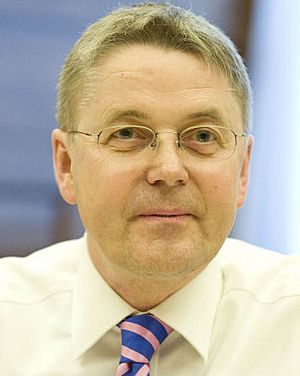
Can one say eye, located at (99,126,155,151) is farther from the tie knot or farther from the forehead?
the tie knot

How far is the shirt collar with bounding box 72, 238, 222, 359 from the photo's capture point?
72.0 inches

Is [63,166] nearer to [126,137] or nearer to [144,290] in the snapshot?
[126,137]

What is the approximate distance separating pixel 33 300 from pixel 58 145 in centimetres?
39

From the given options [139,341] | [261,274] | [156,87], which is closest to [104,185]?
[156,87]

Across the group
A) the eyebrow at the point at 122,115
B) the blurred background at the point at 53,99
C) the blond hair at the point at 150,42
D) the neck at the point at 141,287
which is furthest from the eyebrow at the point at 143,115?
the blurred background at the point at 53,99

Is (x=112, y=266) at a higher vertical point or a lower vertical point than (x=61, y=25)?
lower

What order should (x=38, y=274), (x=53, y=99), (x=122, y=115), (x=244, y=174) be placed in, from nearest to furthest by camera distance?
(x=122, y=115), (x=244, y=174), (x=38, y=274), (x=53, y=99)

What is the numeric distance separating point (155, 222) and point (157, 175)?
10 centimetres

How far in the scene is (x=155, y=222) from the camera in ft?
5.67

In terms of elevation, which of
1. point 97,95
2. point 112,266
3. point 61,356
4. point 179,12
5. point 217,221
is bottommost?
point 61,356

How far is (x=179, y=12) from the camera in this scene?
77.7 inches

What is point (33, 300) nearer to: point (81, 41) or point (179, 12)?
point (81, 41)

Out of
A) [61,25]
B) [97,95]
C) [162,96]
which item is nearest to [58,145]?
[97,95]

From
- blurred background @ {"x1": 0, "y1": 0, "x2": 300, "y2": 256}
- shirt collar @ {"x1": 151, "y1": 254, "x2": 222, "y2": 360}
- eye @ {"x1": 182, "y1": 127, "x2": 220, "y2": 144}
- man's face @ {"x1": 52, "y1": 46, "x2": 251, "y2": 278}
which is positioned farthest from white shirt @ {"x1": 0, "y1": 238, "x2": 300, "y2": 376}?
blurred background @ {"x1": 0, "y1": 0, "x2": 300, "y2": 256}
